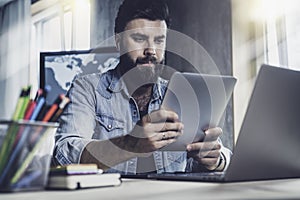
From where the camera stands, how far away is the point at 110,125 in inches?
85.2

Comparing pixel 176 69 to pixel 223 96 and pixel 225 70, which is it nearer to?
pixel 225 70

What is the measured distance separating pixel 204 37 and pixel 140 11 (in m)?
0.41

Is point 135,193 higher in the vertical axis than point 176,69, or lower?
lower

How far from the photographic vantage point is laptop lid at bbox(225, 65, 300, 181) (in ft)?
2.59

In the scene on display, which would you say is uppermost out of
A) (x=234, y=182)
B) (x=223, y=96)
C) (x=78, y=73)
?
(x=78, y=73)

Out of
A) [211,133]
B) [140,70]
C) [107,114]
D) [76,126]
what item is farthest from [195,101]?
[140,70]

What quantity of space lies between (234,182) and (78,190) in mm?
291

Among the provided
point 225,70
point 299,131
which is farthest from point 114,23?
point 299,131

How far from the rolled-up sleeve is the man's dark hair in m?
0.71

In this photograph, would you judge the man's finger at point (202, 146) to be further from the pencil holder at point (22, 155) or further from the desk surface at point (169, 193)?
the pencil holder at point (22, 155)

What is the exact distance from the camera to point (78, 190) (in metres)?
0.69

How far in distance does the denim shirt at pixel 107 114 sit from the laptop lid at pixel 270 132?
39.2 inches

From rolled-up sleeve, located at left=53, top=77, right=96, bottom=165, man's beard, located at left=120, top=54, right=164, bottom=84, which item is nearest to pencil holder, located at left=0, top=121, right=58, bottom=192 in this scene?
rolled-up sleeve, located at left=53, top=77, right=96, bottom=165

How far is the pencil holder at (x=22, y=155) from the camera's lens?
0.63 m
